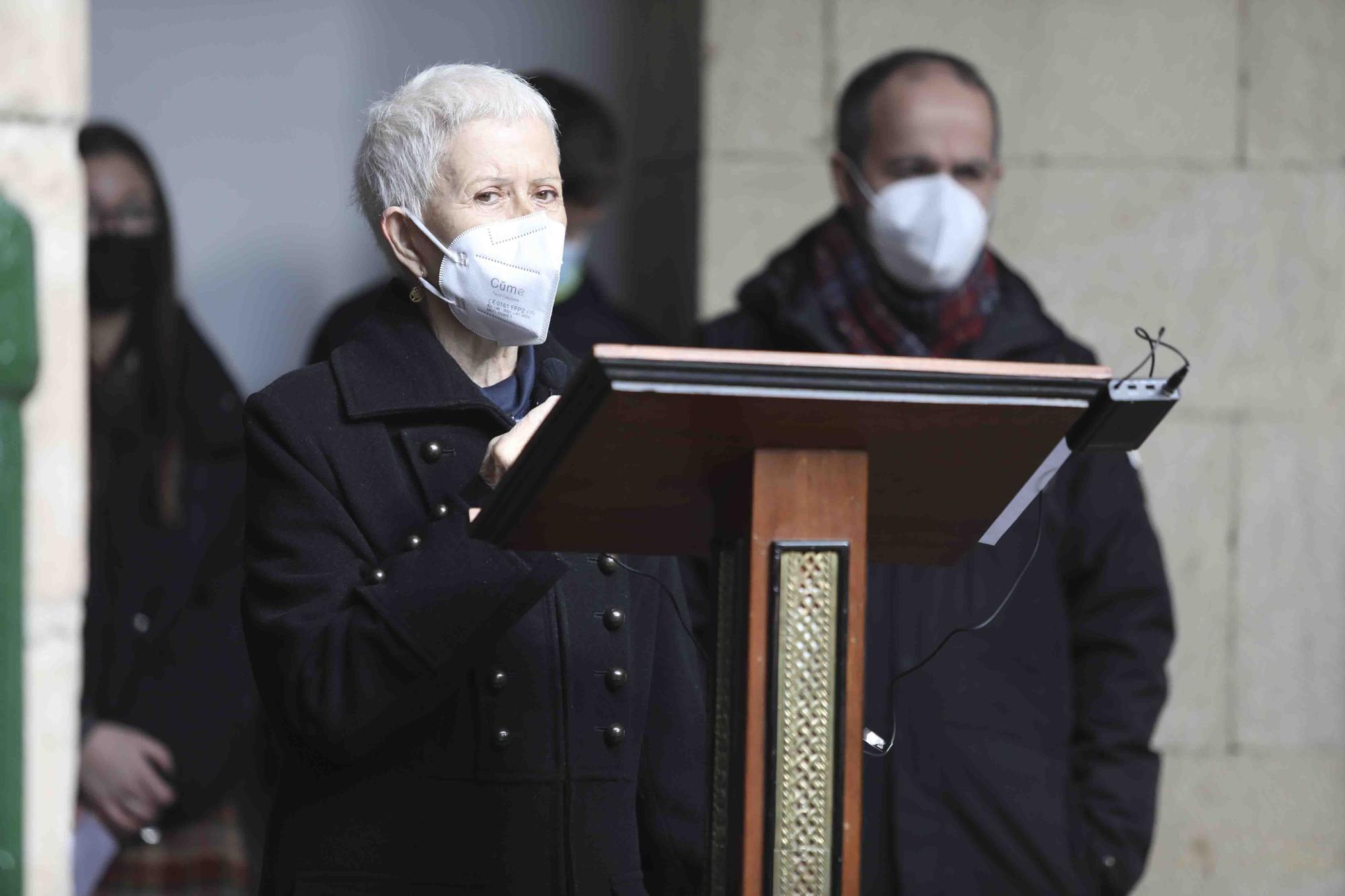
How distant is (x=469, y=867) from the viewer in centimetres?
258

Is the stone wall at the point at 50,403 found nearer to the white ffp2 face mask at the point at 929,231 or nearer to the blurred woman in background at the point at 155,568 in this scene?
the white ffp2 face mask at the point at 929,231

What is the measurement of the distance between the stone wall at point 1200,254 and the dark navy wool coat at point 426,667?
292cm

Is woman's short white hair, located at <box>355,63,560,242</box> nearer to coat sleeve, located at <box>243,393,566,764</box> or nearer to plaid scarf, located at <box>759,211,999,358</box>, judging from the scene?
coat sleeve, located at <box>243,393,566,764</box>

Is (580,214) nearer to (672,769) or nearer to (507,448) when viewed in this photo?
(672,769)

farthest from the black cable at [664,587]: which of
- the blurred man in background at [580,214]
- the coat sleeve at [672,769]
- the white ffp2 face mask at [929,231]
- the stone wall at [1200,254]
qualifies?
the stone wall at [1200,254]

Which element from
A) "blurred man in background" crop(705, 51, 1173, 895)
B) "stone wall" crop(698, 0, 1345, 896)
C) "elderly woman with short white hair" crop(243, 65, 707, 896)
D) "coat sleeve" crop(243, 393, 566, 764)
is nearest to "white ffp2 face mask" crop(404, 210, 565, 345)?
"elderly woman with short white hair" crop(243, 65, 707, 896)

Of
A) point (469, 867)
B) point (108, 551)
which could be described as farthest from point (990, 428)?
point (108, 551)

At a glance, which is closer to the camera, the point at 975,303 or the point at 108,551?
the point at 975,303

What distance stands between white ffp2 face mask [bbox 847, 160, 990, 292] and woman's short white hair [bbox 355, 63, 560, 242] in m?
1.65

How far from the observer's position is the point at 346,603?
250 centimetres

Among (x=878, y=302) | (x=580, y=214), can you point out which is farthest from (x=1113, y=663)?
(x=580, y=214)

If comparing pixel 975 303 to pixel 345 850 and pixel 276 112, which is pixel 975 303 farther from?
pixel 276 112

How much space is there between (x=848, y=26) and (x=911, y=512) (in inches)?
135

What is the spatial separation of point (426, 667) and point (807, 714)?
497 mm
